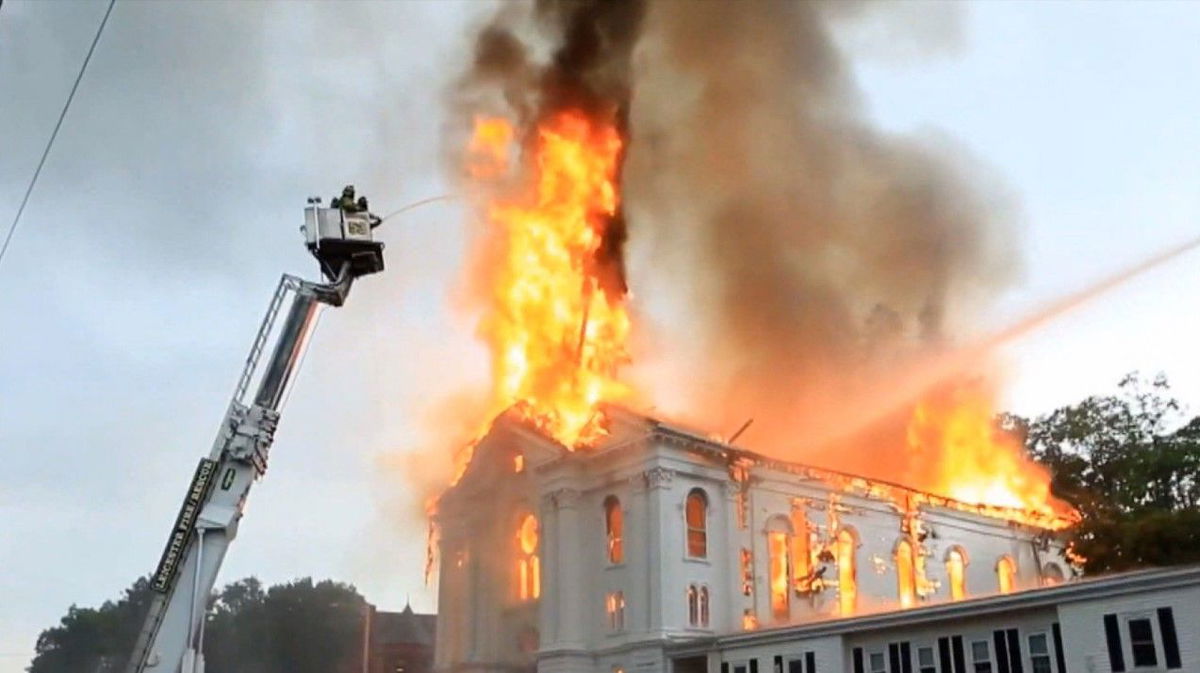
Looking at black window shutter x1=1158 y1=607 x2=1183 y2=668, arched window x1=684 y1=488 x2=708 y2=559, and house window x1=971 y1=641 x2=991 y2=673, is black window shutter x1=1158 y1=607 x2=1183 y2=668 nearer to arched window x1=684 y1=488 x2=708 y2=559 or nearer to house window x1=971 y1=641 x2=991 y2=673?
house window x1=971 y1=641 x2=991 y2=673

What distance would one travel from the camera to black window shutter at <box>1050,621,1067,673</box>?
1088 inches

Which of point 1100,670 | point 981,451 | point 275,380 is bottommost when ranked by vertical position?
point 1100,670

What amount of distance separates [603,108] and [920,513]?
878 inches

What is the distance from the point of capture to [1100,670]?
26.6m

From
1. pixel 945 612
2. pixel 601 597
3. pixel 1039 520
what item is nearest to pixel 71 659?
pixel 601 597

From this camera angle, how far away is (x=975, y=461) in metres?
56.4

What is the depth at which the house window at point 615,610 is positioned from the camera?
40.2 m

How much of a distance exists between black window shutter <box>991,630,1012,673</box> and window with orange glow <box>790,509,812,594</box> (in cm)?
1407

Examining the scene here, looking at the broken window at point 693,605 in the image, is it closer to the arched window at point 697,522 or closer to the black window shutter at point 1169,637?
the arched window at point 697,522

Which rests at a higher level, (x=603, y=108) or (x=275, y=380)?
(x=603, y=108)

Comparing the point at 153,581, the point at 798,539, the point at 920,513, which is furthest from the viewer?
the point at 920,513

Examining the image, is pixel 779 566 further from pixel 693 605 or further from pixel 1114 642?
pixel 1114 642

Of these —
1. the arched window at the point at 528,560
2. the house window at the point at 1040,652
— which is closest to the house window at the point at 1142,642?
the house window at the point at 1040,652

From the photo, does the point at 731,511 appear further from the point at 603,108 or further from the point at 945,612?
the point at 603,108
